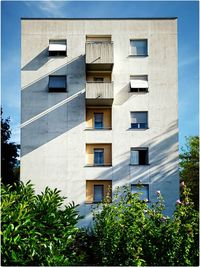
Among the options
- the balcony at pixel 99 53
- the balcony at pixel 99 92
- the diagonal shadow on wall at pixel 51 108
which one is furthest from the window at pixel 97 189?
the balcony at pixel 99 53

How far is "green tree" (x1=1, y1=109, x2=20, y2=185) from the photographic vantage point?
23489mm

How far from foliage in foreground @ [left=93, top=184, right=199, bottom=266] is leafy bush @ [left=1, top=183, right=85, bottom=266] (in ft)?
2.93

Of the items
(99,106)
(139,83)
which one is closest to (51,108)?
(99,106)

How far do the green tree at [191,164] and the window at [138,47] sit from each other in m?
9.97

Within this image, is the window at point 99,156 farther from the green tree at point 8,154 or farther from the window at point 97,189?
the green tree at point 8,154

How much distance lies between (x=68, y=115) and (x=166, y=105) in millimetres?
5314

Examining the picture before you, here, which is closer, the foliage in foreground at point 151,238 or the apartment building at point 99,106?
the foliage in foreground at point 151,238

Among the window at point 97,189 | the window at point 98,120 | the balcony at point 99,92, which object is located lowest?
the window at point 97,189

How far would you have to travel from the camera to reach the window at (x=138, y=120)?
21.2 metres

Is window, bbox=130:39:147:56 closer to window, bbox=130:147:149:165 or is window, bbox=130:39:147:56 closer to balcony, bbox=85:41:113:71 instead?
balcony, bbox=85:41:113:71

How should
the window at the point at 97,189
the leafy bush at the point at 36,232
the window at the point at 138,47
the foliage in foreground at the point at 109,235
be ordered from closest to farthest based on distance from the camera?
the leafy bush at the point at 36,232 < the foliage in foreground at the point at 109,235 < the window at the point at 97,189 < the window at the point at 138,47

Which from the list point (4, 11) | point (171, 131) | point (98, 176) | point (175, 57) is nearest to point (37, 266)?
point (4, 11)

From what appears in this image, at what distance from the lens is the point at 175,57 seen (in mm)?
21328

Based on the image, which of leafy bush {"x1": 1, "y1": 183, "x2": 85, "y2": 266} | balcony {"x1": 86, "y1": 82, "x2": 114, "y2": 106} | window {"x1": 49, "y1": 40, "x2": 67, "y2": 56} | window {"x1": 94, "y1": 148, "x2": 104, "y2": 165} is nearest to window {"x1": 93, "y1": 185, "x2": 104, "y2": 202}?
window {"x1": 94, "y1": 148, "x2": 104, "y2": 165}
